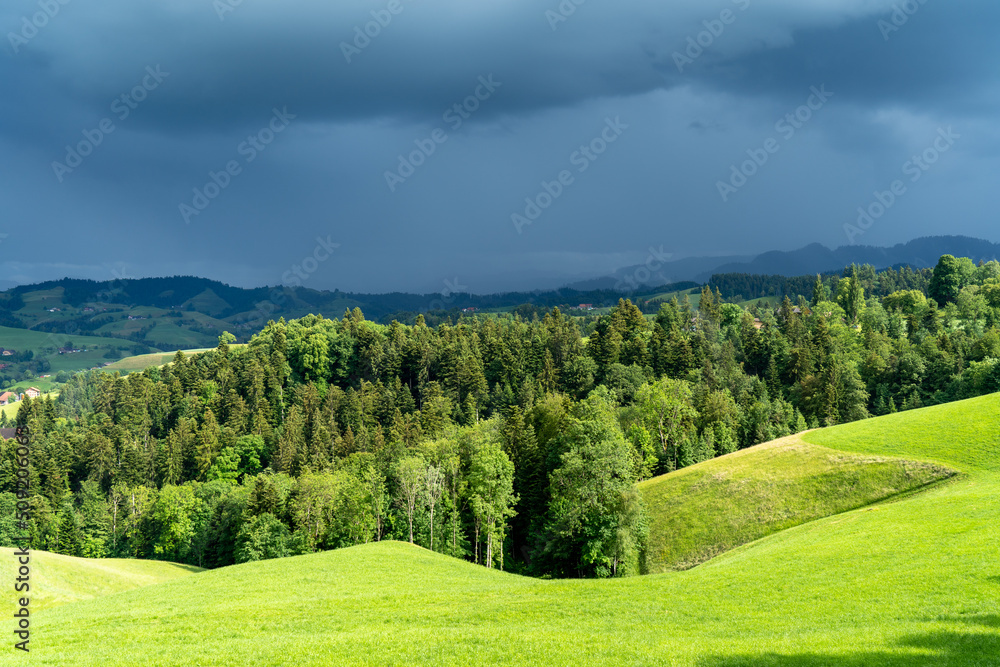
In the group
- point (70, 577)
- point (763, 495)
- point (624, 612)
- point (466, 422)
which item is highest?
point (466, 422)

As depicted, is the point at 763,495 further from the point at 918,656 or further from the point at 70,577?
the point at 70,577

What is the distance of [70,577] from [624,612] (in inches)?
2009

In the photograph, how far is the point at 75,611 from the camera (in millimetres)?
33125

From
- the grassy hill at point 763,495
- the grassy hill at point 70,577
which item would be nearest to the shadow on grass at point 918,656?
the grassy hill at point 763,495

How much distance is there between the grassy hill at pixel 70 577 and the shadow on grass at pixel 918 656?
48210mm

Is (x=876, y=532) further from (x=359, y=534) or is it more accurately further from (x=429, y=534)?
(x=359, y=534)

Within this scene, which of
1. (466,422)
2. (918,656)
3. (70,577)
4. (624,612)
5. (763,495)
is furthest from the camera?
(466,422)

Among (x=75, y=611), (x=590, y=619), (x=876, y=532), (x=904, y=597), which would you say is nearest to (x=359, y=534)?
(x=75, y=611)

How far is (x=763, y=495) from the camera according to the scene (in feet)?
191

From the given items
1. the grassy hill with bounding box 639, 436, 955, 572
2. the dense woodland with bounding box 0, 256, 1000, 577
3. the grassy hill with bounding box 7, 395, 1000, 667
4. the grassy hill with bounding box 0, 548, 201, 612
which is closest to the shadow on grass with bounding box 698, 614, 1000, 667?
the grassy hill with bounding box 7, 395, 1000, 667

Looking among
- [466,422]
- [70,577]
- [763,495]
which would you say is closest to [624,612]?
[763,495]

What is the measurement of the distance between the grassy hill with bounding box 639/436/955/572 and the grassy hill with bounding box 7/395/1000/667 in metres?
7.69

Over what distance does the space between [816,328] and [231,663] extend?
126742 mm

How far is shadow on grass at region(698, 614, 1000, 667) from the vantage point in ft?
59.2
